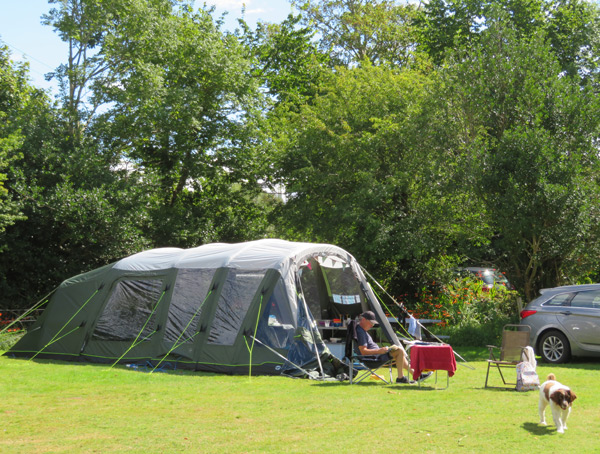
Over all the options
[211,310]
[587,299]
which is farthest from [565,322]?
[211,310]

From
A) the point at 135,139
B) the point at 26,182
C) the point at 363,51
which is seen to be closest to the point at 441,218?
the point at 135,139

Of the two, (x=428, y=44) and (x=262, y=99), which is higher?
(x=428, y=44)

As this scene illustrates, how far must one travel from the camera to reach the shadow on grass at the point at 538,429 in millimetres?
6291

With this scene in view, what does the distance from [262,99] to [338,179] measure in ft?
22.0

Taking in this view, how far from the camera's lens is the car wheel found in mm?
12078

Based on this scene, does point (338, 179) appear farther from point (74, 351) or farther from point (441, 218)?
point (74, 351)

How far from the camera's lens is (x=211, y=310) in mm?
11391

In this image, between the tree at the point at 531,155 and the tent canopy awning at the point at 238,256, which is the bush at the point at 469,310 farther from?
the tent canopy awning at the point at 238,256

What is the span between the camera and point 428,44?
25156 mm

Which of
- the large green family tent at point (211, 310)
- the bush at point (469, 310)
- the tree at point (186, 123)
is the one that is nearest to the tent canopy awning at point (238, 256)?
the large green family tent at point (211, 310)

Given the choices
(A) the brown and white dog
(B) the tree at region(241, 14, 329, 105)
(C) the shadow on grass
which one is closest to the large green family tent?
(C) the shadow on grass

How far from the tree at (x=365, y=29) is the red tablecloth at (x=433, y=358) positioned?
A: 22.2 meters

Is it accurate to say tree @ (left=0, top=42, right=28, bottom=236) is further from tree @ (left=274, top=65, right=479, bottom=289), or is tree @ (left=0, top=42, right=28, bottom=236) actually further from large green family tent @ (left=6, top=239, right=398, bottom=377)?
tree @ (left=274, top=65, right=479, bottom=289)

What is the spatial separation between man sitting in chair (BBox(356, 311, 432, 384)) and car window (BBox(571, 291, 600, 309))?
383cm
